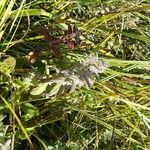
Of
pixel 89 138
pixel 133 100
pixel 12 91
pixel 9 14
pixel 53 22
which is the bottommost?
pixel 89 138

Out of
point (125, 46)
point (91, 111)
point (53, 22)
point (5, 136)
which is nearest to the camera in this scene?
point (5, 136)

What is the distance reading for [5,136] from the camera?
1257 millimetres

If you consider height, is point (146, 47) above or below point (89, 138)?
above

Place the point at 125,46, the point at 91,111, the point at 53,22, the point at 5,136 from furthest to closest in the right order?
the point at 125,46, the point at 53,22, the point at 91,111, the point at 5,136

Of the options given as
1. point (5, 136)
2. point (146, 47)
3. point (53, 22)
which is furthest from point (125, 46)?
point (5, 136)

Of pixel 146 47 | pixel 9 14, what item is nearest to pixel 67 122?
pixel 9 14

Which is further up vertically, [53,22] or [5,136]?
[53,22]

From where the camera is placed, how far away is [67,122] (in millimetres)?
1418

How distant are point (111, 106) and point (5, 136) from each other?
16.6 inches

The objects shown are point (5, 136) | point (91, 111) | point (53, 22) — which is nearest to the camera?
point (5, 136)

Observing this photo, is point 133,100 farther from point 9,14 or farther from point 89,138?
point 9,14

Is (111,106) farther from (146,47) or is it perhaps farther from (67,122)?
(146,47)

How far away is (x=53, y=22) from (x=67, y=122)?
44 centimetres

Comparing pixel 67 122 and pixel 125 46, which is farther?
pixel 125 46
